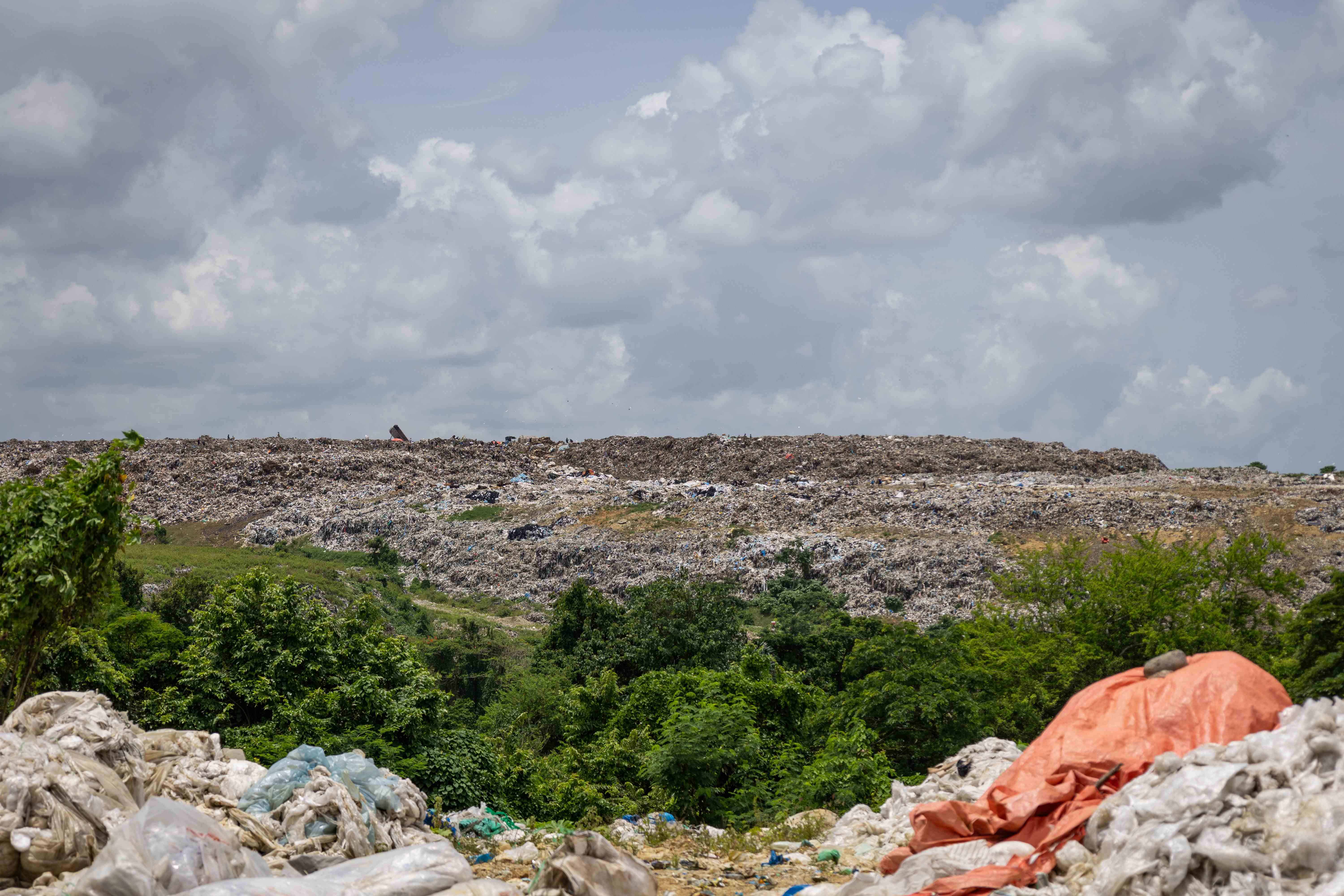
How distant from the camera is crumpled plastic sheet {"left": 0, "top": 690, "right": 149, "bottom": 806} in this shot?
614 centimetres

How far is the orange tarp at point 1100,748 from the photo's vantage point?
558 cm

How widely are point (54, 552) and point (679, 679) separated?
7.95 m

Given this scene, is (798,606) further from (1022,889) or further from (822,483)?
(1022,889)

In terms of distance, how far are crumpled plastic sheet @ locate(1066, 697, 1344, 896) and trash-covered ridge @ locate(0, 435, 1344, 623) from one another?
18793mm

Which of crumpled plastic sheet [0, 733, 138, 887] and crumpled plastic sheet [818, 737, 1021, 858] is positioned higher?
crumpled plastic sheet [0, 733, 138, 887]

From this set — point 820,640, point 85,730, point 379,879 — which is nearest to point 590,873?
point 379,879

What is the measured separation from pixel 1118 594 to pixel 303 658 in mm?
10548

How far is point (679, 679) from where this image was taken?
44.1ft

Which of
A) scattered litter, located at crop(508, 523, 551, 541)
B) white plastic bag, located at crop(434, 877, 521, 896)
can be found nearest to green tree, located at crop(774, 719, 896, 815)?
white plastic bag, located at crop(434, 877, 521, 896)

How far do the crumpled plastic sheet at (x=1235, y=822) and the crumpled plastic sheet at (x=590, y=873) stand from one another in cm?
208

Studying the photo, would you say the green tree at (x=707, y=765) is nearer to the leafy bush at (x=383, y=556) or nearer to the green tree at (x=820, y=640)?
the green tree at (x=820, y=640)

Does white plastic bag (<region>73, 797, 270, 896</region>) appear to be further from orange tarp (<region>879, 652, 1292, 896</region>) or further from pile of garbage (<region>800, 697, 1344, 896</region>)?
orange tarp (<region>879, 652, 1292, 896</region>)

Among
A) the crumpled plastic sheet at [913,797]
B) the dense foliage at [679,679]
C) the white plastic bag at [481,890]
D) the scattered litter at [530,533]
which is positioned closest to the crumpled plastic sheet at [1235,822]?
the crumpled plastic sheet at [913,797]

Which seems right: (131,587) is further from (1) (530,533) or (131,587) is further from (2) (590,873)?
(1) (530,533)
